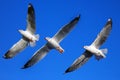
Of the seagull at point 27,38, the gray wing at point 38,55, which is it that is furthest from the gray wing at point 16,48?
the gray wing at point 38,55

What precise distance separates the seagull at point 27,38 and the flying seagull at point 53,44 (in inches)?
34.8

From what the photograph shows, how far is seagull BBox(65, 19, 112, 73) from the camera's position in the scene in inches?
2579

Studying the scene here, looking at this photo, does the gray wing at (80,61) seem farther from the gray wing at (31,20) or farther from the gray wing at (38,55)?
the gray wing at (31,20)

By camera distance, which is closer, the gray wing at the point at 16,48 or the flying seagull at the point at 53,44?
the flying seagull at the point at 53,44

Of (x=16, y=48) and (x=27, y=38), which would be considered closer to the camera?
(x=27, y=38)

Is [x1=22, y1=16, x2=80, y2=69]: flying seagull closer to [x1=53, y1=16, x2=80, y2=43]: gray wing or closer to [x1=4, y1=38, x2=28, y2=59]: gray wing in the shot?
[x1=53, y1=16, x2=80, y2=43]: gray wing

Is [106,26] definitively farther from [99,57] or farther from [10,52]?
[10,52]

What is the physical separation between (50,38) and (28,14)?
2.09m

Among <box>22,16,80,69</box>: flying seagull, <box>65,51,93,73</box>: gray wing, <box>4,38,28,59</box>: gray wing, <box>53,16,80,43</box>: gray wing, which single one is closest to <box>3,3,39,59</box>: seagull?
<box>4,38,28,59</box>: gray wing

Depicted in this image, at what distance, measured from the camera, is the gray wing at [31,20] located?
215 ft

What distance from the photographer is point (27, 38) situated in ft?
218

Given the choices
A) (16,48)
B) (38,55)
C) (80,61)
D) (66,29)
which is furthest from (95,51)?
(16,48)

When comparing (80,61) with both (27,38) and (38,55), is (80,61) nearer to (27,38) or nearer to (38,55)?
(38,55)

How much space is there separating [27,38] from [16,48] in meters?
1.51
